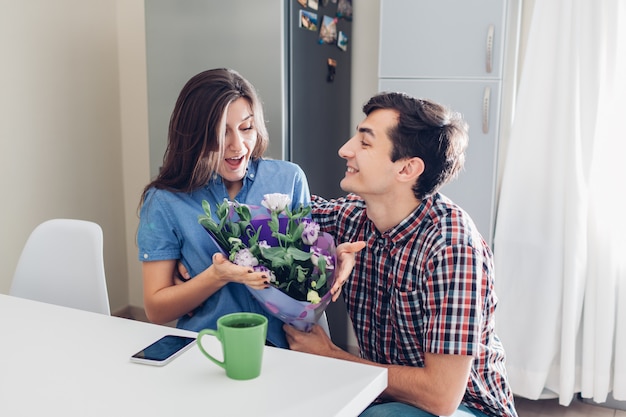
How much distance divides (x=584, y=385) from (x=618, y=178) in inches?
31.4

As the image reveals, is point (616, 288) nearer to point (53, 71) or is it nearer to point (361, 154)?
point (361, 154)

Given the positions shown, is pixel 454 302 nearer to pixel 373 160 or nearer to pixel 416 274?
pixel 416 274

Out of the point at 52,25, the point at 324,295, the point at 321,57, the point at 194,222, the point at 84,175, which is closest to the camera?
the point at 324,295

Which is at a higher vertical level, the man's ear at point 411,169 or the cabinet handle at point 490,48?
the cabinet handle at point 490,48

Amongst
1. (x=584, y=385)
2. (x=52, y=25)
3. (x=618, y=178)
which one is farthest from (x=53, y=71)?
(x=584, y=385)

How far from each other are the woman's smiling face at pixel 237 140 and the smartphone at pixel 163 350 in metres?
0.52

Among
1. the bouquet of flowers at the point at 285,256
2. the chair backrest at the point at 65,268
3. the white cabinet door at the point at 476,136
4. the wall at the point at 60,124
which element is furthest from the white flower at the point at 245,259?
the wall at the point at 60,124

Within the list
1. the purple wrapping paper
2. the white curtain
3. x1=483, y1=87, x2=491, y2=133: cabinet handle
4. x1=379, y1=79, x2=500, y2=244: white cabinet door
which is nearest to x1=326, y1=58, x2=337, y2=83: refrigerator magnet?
x1=379, y1=79, x2=500, y2=244: white cabinet door

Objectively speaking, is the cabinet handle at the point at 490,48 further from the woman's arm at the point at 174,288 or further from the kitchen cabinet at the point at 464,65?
the woman's arm at the point at 174,288

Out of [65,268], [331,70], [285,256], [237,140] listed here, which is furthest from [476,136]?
[65,268]

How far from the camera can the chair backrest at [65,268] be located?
1.82 metres

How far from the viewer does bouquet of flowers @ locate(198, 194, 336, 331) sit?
1.26 m

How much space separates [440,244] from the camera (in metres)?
1.34

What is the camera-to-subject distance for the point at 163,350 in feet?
3.88
